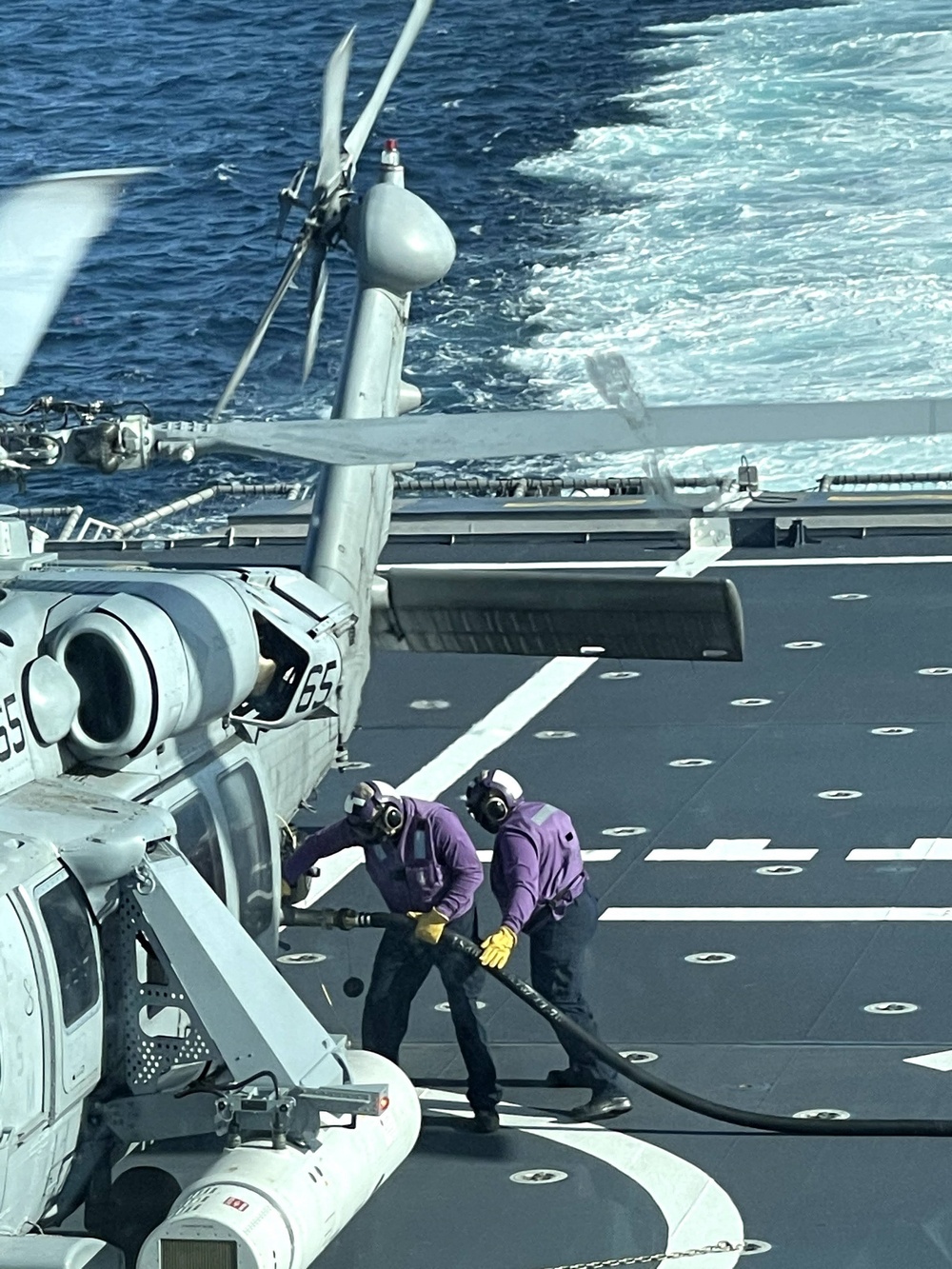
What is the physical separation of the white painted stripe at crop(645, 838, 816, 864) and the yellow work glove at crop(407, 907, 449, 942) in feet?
12.3

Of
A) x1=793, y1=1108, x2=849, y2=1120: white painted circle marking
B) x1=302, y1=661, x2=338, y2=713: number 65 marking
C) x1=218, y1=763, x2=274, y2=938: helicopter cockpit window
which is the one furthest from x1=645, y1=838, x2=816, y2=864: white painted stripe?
x1=302, y1=661, x2=338, y2=713: number 65 marking

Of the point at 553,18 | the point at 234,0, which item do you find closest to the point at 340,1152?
the point at 553,18

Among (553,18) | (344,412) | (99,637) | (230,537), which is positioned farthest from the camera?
(553,18)

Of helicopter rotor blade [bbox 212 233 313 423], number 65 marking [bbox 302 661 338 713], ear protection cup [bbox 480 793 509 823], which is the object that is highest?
helicopter rotor blade [bbox 212 233 313 423]

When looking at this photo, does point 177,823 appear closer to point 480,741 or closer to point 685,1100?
point 685,1100

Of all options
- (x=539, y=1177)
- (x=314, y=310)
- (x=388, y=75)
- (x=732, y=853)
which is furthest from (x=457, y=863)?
(x=388, y=75)

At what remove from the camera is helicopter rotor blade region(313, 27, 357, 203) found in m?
10.8

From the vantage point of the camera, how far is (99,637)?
308 inches

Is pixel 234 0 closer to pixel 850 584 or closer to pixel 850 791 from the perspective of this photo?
pixel 850 584

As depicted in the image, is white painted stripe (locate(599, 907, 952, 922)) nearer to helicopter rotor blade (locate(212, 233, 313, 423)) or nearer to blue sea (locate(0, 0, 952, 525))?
helicopter rotor blade (locate(212, 233, 313, 423))

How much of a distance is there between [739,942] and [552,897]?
2.34 metres

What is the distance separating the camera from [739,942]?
11406 millimetres

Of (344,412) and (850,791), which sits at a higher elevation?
(344,412)

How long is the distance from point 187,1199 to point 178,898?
3.70 feet
